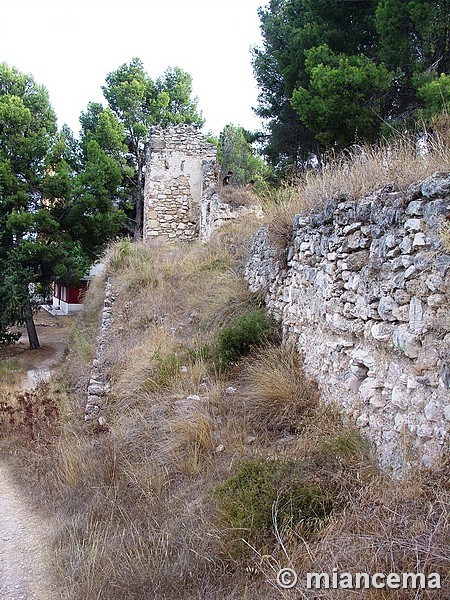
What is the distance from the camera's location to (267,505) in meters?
3.06

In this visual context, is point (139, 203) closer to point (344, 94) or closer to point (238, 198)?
point (238, 198)

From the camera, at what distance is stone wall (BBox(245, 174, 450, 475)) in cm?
294

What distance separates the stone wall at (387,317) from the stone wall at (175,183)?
41.3 feet

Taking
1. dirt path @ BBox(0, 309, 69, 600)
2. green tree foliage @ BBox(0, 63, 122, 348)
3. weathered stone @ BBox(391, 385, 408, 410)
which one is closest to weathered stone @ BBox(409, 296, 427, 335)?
weathered stone @ BBox(391, 385, 408, 410)

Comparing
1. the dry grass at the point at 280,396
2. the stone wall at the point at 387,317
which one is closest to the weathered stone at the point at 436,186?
the stone wall at the point at 387,317

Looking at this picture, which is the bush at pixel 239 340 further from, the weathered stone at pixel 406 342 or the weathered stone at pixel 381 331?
the weathered stone at pixel 406 342

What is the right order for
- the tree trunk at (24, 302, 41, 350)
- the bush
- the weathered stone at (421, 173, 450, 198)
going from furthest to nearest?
the tree trunk at (24, 302, 41, 350)
the bush
the weathered stone at (421, 173, 450, 198)

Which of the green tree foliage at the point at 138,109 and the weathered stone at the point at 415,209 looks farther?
the green tree foliage at the point at 138,109

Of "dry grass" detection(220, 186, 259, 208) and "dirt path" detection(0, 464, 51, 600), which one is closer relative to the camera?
"dirt path" detection(0, 464, 51, 600)

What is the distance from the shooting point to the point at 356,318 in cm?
405

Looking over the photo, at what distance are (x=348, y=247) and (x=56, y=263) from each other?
15095mm

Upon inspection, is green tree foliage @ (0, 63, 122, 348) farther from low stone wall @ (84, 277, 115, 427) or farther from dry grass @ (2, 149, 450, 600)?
dry grass @ (2, 149, 450, 600)

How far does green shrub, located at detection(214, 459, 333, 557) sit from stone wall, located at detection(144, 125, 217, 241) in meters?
14.6

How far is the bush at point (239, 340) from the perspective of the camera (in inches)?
238
